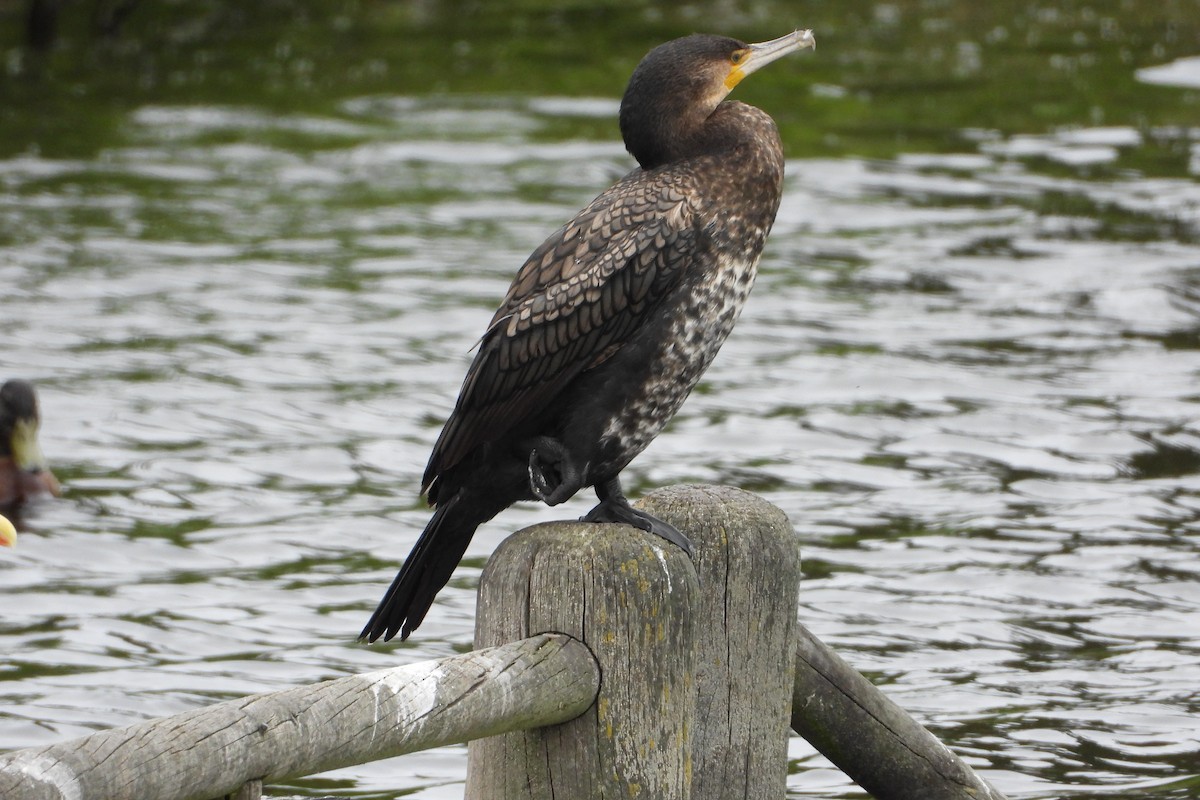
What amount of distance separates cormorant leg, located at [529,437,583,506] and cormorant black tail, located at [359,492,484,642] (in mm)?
162

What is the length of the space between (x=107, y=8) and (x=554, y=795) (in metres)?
17.3

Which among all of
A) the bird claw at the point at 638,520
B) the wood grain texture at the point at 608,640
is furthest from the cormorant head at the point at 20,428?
the wood grain texture at the point at 608,640

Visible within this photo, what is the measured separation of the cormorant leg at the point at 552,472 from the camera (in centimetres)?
382

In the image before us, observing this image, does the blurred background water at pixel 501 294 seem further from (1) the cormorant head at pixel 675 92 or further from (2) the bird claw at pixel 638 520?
(1) the cormorant head at pixel 675 92

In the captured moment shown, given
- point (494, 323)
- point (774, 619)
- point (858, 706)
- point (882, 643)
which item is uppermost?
point (494, 323)

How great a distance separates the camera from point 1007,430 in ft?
29.9

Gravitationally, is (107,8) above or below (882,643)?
above

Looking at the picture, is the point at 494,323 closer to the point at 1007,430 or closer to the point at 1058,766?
the point at 1058,766

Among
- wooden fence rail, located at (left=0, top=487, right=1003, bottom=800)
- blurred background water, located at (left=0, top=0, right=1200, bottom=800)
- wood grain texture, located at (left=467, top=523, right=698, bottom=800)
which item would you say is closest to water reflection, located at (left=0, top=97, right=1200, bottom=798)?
blurred background water, located at (left=0, top=0, right=1200, bottom=800)

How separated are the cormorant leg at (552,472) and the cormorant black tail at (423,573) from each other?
16 cm

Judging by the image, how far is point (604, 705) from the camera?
3443mm

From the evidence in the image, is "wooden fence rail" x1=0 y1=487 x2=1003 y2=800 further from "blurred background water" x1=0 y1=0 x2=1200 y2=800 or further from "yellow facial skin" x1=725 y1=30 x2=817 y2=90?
"blurred background water" x1=0 y1=0 x2=1200 y2=800

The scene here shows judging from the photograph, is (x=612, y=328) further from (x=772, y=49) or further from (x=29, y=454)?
(x=29, y=454)

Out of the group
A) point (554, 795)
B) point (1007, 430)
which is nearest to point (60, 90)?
point (1007, 430)
